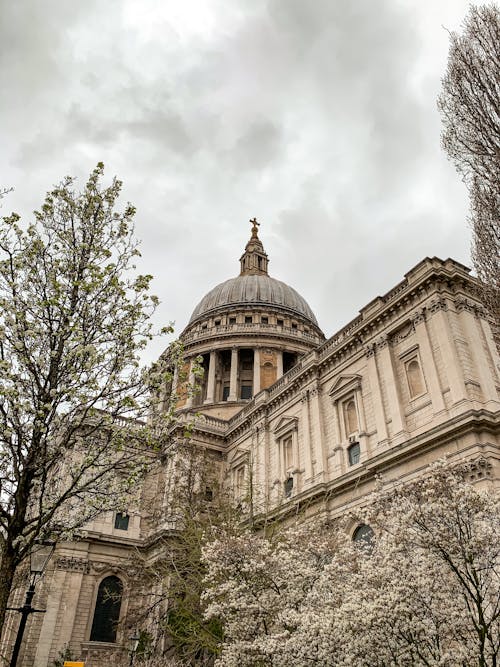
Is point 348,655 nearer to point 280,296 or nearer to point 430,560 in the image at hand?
point 430,560

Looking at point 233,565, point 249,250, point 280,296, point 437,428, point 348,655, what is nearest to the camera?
point 348,655

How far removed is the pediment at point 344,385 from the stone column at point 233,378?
63.9ft

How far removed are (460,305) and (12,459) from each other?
745 inches

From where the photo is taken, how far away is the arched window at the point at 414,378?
75.9ft

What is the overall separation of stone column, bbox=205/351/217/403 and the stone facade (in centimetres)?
877

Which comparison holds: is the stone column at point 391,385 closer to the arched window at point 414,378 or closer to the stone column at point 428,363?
the arched window at point 414,378

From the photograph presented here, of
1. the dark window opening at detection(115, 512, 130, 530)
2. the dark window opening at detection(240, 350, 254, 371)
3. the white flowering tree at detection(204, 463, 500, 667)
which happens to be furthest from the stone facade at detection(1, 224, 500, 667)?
the dark window opening at detection(240, 350, 254, 371)

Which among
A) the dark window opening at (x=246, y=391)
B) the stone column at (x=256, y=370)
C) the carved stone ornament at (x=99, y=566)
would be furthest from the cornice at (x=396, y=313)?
the dark window opening at (x=246, y=391)

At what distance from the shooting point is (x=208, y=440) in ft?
123

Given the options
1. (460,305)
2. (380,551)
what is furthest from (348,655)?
(460,305)

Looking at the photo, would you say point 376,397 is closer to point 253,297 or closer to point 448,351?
point 448,351

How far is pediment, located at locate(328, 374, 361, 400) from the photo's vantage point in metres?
26.8

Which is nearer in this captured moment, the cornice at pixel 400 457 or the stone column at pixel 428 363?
the cornice at pixel 400 457

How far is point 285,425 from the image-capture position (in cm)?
3130
